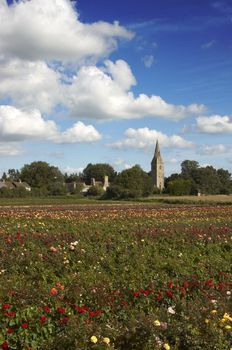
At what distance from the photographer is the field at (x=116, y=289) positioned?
19.8ft

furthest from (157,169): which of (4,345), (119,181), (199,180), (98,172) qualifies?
(4,345)

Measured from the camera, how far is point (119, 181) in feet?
300

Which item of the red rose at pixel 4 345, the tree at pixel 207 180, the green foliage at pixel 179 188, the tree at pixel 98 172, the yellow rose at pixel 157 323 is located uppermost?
the tree at pixel 98 172

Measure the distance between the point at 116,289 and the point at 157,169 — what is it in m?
146

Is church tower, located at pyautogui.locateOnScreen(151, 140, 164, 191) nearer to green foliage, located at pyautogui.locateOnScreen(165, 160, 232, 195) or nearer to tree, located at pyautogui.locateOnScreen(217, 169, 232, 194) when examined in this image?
green foliage, located at pyautogui.locateOnScreen(165, 160, 232, 195)

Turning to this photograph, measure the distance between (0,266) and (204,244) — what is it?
20.1ft

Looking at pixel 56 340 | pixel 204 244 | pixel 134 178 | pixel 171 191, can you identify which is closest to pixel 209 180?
pixel 171 191

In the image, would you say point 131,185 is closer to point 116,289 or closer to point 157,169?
point 157,169

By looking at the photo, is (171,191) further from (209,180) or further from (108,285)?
(108,285)

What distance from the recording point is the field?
6.03 m

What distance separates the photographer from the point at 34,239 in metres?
13.0

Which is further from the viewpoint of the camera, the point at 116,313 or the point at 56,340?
the point at 116,313

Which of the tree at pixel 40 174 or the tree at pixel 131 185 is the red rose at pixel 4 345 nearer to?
the tree at pixel 131 185

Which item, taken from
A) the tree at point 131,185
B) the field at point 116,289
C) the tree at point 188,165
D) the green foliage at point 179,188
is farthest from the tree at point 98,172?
the field at point 116,289
